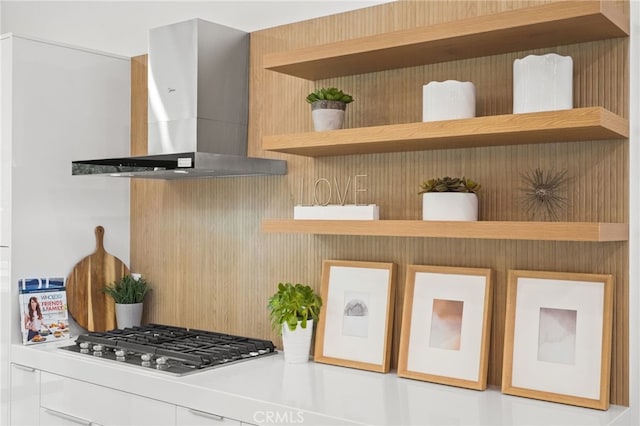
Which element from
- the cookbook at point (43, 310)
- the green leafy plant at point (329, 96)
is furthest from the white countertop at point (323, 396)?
the green leafy plant at point (329, 96)

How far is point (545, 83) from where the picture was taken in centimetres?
213

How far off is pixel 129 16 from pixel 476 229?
245 centimetres

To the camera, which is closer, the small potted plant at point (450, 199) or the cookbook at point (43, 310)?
the small potted plant at point (450, 199)

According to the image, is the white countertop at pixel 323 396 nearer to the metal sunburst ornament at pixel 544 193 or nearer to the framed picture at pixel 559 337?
the framed picture at pixel 559 337

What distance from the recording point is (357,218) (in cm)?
255

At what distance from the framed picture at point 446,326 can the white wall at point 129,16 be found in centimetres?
111

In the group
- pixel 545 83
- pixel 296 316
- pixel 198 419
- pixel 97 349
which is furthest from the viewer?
pixel 97 349

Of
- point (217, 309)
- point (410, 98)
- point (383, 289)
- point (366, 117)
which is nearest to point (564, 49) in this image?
point (410, 98)

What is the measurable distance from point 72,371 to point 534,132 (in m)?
1.97

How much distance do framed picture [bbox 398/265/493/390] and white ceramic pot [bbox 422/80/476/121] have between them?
0.54m

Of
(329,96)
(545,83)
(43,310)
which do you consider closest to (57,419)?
(43,310)

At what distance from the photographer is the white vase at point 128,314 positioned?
11.1 feet

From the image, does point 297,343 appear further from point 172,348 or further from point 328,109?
point 328,109

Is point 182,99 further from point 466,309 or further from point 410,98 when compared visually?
point 466,309
